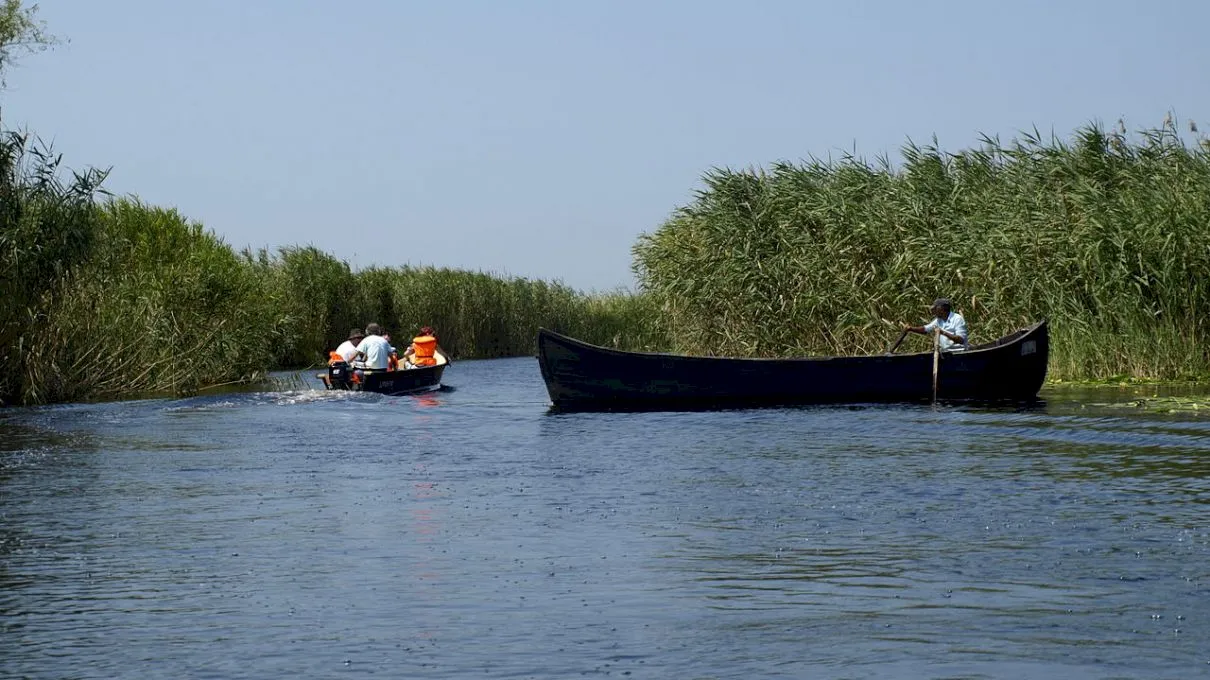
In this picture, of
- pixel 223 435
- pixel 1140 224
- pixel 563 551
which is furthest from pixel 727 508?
pixel 1140 224

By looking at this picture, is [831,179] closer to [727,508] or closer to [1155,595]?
[727,508]

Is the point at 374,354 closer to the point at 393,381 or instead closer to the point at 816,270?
the point at 393,381

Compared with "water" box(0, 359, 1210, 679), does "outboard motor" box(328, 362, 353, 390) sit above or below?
above

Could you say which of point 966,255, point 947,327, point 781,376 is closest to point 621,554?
point 781,376

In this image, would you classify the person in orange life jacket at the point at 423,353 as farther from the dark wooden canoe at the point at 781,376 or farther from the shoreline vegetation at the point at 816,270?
the dark wooden canoe at the point at 781,376

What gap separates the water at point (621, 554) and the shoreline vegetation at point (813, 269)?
576 cm

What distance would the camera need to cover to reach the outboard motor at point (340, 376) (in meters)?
25.5

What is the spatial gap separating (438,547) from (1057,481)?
18.1ft

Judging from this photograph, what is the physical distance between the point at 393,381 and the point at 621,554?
58.1ft

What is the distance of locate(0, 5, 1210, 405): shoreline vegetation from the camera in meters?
22.7

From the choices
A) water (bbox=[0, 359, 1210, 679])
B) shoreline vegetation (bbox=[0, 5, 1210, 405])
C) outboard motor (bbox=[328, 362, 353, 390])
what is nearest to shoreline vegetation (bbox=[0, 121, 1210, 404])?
shoreline vegetation (bbox=[0, 5, 1210, 405])

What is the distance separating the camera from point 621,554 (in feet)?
29.8

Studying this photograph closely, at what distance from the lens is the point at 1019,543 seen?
9219 mm

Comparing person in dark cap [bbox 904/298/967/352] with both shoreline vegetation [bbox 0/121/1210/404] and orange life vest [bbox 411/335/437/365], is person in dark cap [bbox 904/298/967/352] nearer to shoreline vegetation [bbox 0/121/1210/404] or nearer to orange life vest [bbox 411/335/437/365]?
shoreline vegetation [bbox 0/121/1210/404]
